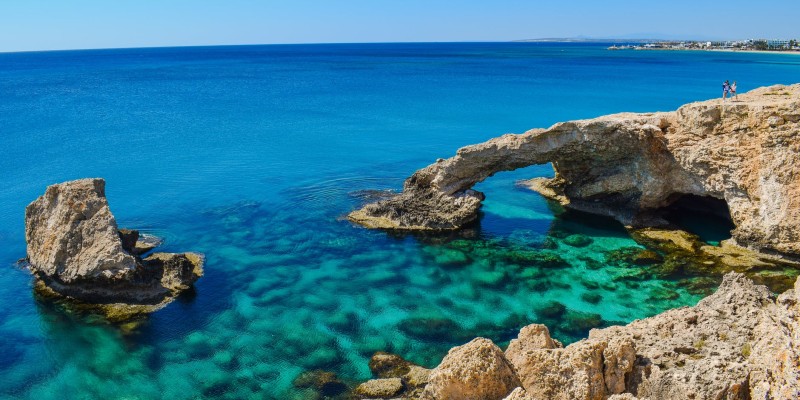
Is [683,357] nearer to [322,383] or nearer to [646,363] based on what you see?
[646,363]

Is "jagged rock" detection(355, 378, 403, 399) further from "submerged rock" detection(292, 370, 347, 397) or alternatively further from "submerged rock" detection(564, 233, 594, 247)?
"submerged rock" detection(564, 233, 594, 247)

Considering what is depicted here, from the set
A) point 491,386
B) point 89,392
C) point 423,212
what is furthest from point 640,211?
A: point 89,392

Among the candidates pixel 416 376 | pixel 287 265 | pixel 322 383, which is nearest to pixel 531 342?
pixel 416 376

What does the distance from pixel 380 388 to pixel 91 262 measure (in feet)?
34.1

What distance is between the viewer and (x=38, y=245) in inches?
775

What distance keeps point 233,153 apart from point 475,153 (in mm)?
22489

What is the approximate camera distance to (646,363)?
10.3 m

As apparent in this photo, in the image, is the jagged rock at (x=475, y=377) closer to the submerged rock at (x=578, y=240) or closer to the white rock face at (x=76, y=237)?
the white rock face at (x=76, y=237)

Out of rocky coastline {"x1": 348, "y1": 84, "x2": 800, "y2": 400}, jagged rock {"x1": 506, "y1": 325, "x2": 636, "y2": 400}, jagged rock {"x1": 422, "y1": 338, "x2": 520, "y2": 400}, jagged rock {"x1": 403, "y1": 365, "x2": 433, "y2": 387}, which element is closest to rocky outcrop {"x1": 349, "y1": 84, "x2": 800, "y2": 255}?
rocky coastline {"x1": 348, "y1": 84, "x2": 800, "y2": 400}

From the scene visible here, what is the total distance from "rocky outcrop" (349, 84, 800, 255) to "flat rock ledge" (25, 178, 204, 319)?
9.05 meters

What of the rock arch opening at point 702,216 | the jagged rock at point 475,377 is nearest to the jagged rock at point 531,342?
the jagged rock at point 475,377

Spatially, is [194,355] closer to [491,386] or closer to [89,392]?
[89,392]

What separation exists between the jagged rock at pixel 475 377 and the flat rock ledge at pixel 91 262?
37.6 feet

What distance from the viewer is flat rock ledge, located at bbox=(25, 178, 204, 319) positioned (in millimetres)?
17812
